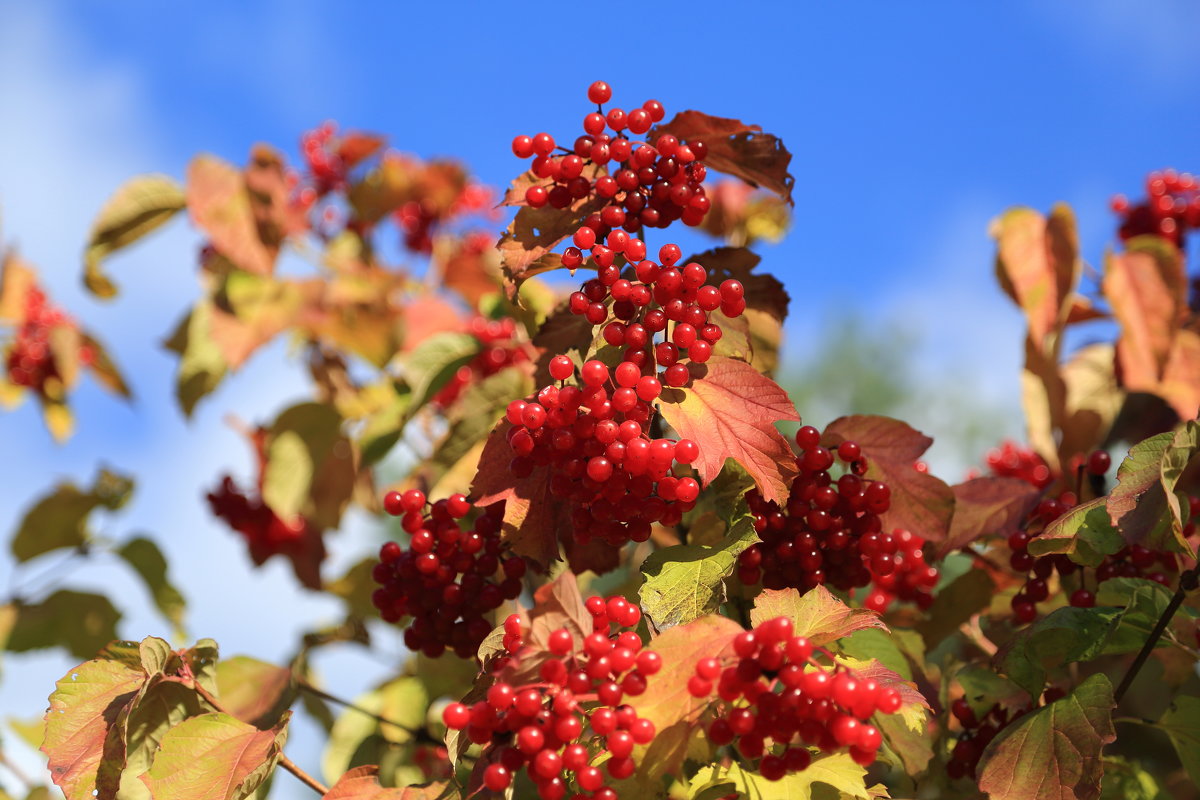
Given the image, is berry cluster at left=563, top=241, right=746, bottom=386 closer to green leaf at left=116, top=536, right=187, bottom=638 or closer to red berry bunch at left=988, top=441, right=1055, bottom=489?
red berry bunch at left=988, top=441, right=1055, bottom=489

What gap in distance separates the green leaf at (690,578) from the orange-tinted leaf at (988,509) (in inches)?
17.5

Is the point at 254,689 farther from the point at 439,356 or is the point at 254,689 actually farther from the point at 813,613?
the point at 813,613

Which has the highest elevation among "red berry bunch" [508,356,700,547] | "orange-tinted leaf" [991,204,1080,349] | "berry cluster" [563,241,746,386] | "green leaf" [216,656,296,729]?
"orange-tinted leaf" [991,204,1080,349]

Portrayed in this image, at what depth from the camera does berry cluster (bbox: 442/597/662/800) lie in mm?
913

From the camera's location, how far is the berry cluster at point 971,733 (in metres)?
1.35

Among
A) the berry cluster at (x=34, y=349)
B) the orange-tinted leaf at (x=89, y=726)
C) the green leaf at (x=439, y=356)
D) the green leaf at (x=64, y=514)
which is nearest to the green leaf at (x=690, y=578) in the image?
the orange-tinted leaf at (x=89, y=726)

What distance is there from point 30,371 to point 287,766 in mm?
2761

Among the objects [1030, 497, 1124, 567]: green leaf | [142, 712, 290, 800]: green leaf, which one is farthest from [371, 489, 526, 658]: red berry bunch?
[1030, 497, 1124, 567]: green leaf

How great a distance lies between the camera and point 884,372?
1008 cm

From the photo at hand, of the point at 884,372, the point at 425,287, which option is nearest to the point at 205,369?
the point at 425,287

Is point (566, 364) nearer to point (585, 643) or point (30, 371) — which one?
point (585, 643)

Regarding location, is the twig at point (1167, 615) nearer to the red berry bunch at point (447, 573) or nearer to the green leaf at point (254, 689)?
the red berry bunch at point (447, 573)

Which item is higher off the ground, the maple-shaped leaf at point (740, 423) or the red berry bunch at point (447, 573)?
the maple-shaped leaf at point (740, 423)

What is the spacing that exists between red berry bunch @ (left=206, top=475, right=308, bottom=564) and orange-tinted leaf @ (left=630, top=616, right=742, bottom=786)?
225 cm
